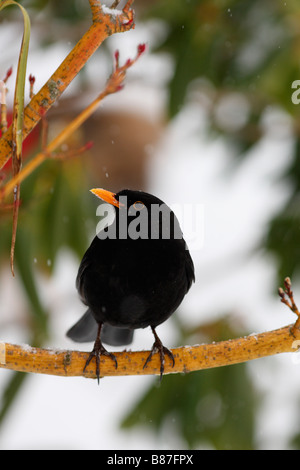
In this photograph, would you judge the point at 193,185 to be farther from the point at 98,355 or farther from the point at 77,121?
the point at 77,121

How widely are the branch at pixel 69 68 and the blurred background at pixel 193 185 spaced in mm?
2311

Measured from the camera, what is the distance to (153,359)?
1.93 metres

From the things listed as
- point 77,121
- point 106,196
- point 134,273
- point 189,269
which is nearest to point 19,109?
point 77,121

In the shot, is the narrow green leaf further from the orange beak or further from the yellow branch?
the yellow branch

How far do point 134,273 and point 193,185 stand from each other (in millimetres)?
5641

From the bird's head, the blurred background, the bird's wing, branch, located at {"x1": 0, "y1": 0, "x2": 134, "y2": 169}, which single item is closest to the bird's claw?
the bird's wing

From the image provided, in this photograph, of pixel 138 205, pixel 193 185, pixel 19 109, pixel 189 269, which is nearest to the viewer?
pixel 19 109

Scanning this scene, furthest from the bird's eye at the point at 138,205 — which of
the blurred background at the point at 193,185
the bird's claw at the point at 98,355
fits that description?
the blurred background at the point at 193,185

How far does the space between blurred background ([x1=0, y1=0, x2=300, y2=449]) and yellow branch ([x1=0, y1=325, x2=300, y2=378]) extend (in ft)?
6.08

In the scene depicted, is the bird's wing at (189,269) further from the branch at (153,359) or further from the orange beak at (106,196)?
the orange beak at (106,196)

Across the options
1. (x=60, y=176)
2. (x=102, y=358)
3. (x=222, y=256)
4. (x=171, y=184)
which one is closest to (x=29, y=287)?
(x=60, y=176)

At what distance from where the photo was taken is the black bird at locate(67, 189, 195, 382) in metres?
1.85

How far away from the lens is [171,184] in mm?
7805

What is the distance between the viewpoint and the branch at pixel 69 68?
132 centimetres
